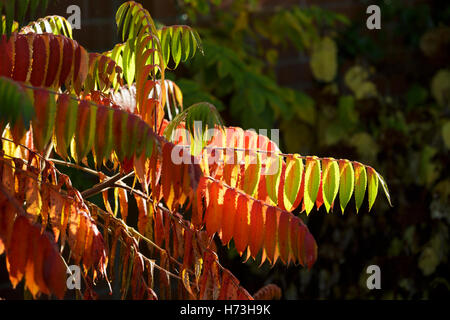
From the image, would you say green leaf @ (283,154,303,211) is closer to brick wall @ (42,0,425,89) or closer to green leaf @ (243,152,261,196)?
green leaf @ (243,152,261,196)

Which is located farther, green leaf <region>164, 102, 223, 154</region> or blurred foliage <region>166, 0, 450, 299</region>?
blurred foliage <region>166, 0, 450, 299</region>

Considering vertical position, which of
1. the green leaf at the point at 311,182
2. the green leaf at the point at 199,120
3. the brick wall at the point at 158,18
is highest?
the brick wall at the point at 158,18

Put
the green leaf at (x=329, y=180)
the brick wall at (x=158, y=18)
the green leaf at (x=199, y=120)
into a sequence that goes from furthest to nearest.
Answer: the brick wall at (x=158, y=18) < the green leaf at (x=329, y=180) < the green leaf at (x=199, y=120)

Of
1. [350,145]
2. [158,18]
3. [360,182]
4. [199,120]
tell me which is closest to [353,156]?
[350,145]

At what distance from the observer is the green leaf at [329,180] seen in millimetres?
1508

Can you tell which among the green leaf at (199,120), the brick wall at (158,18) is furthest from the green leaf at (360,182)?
the brick wall at (158,18)

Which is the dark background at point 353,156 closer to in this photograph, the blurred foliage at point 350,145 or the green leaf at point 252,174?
the blurred foliage at point 350,145

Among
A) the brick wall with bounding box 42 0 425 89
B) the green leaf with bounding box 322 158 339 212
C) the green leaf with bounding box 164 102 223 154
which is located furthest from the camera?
the brick wall with bounding box 42 0 425 89


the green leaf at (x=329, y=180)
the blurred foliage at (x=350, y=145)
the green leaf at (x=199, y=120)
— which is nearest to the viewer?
the green leaf at (x=199, y=120)

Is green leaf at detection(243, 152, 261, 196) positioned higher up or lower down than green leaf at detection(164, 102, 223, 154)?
lower down

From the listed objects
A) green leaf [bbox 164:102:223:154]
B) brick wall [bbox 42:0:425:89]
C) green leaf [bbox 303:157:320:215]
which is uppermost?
brick wall [bbox 42:0:425:89]

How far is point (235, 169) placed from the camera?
1.52m

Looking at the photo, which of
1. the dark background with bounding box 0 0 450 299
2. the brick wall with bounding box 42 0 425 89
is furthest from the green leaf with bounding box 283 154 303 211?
the dark background with bounding box 0 0 450 299

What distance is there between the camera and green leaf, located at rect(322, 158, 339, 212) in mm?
1508
